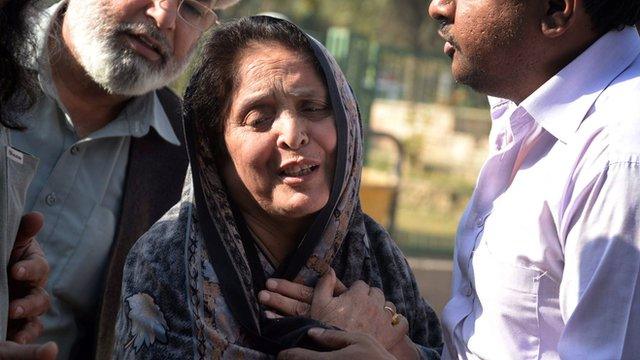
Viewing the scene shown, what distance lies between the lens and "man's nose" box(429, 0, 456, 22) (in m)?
2.64

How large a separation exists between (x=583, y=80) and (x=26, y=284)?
164 cm

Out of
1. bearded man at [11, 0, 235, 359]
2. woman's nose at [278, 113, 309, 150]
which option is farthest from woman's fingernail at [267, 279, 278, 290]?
bearded man at [11, 0, 235, 359]

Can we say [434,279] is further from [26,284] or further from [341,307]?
[26,284]

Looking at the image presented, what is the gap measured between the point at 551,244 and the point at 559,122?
328mm

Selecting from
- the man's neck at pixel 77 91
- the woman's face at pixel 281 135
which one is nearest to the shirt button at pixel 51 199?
the man's neck at pixel 77 91

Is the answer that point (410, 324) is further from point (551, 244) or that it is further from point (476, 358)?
point (551, 244)

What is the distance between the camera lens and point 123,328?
8.96ft

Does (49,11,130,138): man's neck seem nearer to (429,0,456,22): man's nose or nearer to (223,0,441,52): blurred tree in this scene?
(429,0,456,22): man's nose

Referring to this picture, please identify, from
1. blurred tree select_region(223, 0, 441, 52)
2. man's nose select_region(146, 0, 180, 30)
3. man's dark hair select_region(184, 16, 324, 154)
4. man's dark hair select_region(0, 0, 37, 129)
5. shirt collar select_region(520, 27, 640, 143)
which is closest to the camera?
shirt collar select_region(520, 27, 640, 143)

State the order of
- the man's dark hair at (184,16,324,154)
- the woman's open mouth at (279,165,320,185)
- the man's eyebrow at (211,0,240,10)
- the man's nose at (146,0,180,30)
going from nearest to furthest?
the woman's open mouth at (279,165,320,185)
the man's dark hair at (184,16,324,154)
the man's nose at (146,0,180,30)
the man's eyebrow at (211,0,240,10)

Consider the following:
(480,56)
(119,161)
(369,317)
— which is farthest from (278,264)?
(119,161)

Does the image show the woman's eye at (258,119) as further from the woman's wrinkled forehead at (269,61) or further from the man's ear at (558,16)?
the man's ear at (558,16)

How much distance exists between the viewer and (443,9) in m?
2.66

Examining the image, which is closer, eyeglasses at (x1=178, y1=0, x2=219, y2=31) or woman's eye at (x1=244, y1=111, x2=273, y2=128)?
woman's eye at (x1=244, y1=111, x2=273, y2=128)
